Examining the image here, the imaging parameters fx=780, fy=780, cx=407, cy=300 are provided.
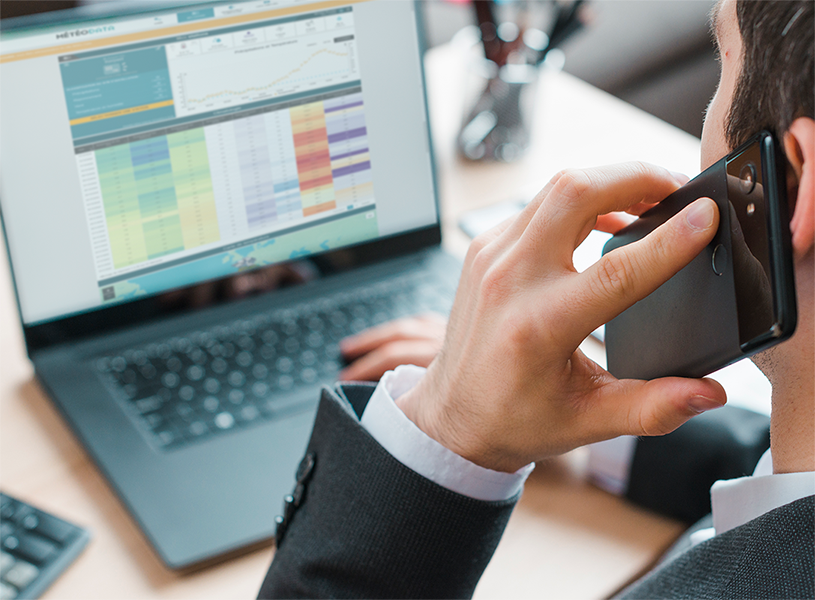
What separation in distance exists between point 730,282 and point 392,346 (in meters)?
0.43

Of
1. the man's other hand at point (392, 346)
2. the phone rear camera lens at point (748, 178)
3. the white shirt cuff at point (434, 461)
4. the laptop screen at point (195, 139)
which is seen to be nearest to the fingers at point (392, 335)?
the man's other hand at point (392, 346)

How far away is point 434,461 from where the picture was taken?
0.55 meters

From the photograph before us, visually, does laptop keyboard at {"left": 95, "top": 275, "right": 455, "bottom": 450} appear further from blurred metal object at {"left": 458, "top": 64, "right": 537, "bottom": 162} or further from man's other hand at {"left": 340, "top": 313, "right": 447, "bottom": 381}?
blurred metal object at {"left": 458, "top": 64, "right": 537, "bottom": 162}

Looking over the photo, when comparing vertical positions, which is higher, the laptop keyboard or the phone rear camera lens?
the phone rear camera lens

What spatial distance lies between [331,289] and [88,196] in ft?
0.94

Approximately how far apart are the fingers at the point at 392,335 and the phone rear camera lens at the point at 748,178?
43 centimetres

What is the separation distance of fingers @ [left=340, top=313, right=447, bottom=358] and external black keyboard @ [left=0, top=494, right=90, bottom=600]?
0.31m

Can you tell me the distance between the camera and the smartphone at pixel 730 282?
372mm

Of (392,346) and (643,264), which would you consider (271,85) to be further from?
(643,264)

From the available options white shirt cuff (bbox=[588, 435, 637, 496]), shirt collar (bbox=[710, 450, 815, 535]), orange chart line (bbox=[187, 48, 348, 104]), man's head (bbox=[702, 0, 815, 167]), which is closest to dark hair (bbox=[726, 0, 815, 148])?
man's head (bbox=[702, 0, 815, 167])

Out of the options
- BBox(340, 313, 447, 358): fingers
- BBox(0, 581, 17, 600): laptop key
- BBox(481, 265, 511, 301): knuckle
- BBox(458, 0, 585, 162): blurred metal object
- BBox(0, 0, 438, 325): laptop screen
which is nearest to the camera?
BBox(481, 265, 511, 301): knuckle

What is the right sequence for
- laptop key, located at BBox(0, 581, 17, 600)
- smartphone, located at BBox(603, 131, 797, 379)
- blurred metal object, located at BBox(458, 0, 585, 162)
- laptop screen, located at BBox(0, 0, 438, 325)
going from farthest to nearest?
blurred metal object, located at BBox(458, 0, 585, 162), laptop screen, located at BBox(0, 0, 438, 325), laptop key, located at BBox(0, 581, 17, 600), smartphone, located at BBox(603, 131, 797, 379)

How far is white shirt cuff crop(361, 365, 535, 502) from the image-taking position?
54cm

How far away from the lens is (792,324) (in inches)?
14.2
